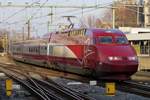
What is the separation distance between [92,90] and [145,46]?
29673 mm

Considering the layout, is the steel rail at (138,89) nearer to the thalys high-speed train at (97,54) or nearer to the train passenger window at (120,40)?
the thalys high-speed train at (97,54)

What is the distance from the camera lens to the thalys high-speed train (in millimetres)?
23391

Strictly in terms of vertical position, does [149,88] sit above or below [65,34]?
below

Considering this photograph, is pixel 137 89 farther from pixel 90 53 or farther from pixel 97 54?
pixel 90 53

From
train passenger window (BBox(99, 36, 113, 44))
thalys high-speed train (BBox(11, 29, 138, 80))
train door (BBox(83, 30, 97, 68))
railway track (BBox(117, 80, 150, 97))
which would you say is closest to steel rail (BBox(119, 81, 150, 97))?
railway track (BBox(117, 80, 150, 97))

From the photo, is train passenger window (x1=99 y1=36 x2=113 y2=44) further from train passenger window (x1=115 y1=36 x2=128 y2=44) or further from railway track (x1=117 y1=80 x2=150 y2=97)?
railway track (x1=117 y1=80 x2=150 y2=97)

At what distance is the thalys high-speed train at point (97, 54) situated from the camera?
23391mm

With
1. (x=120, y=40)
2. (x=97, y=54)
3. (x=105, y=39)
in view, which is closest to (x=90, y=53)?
(x=97, y=54)

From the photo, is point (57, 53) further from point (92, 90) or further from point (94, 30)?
point (92, 90)

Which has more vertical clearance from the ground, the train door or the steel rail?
the train door

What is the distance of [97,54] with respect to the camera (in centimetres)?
2370

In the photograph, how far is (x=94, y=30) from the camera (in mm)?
25672

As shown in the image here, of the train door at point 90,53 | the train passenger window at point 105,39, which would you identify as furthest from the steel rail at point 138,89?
the train passenger window at point 105,39

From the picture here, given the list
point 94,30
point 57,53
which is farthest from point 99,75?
point 57,53
